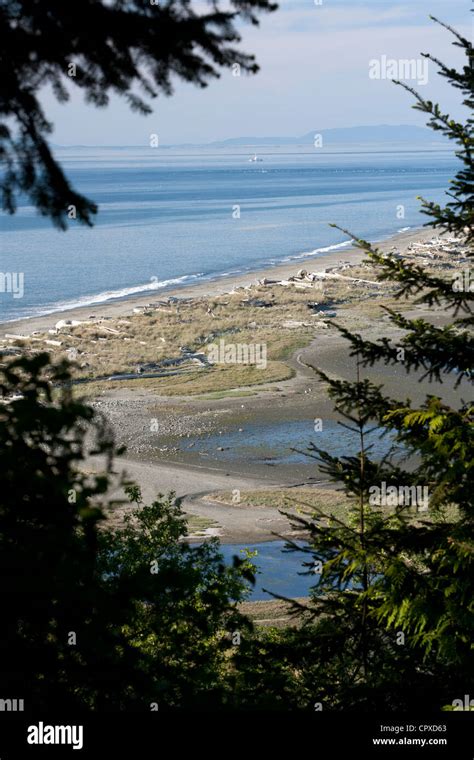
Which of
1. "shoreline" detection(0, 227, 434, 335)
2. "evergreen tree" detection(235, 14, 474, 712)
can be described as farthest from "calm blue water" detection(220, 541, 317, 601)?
"shoreline" detection(0, 227, 434, 335)

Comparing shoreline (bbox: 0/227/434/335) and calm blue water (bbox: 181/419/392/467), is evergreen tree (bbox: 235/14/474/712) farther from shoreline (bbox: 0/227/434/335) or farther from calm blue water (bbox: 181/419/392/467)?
shoreline (bbox: 0/227/434/335)

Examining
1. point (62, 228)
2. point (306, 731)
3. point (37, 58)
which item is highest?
point (37, 58)

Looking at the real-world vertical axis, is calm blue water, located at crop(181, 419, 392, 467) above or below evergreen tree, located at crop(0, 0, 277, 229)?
below

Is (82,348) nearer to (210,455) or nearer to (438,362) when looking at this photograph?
(210,455)

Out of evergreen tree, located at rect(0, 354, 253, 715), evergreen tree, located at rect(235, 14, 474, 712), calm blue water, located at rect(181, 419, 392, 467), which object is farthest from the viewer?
calm blue water, located at rect(181, 419, 392, 467)

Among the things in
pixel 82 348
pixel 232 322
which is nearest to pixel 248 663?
pixel 82 348

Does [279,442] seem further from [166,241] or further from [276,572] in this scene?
[166,241]

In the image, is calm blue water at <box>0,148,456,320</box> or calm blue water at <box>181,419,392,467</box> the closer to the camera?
calm blue water at <box>181,419,392,467</box>
